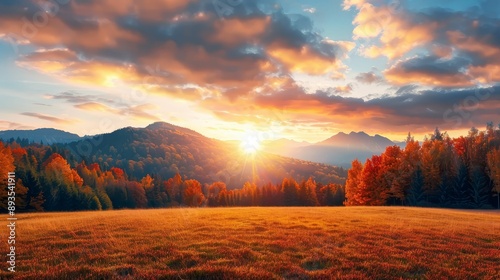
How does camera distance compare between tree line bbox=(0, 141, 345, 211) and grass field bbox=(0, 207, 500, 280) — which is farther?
tree line bbox=(0, 141, 345, 211)

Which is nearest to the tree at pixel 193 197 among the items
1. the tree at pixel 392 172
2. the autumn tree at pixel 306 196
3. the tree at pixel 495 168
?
the autumn tree at pixel 306 196

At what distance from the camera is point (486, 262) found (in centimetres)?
1510

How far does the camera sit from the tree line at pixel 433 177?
3140 inches

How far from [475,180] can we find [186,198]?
114 meters

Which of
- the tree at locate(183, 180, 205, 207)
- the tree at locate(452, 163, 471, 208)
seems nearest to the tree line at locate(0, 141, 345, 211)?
the tree at locate(183, 180, 205, 207)

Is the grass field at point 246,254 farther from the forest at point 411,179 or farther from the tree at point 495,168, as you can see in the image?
the tree at point 495,168

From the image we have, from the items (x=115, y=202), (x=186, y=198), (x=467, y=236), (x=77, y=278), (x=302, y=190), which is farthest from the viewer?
(x=186, y=198)

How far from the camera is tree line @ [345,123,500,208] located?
7975 cm

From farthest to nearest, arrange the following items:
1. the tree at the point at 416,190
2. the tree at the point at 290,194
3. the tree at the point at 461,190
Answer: the tree at the point at 290,194 → the tree at the point at 461,190 → the tree at the point at 416,190

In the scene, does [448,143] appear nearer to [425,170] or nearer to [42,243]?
[425,170]

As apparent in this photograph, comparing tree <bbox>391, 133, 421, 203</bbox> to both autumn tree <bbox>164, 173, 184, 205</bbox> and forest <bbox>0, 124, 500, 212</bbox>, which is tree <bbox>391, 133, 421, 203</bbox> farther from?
autumn tree <bbox>164, 173, 184, 205</bbox>

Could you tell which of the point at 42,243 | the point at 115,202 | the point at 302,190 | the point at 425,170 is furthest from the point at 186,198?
the point at 42,243

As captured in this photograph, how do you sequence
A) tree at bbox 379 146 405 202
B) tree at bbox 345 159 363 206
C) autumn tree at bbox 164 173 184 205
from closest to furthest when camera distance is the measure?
tree at bbox 379 146 405 202
tree at bbox 345 159 363 206
autumn tree at bbox 164 173 184 205

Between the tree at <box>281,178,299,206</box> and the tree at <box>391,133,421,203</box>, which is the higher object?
the tree at <box>391,133,421,203</box>
